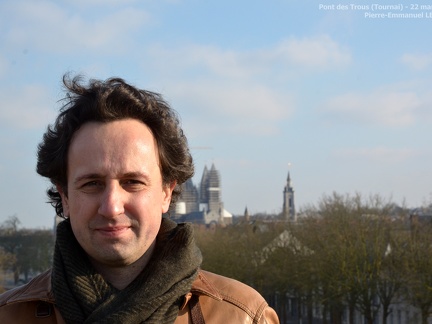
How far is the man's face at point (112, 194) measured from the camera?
8.58 feet

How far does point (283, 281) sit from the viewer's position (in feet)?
109

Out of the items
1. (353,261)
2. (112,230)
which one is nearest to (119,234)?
(112,230)

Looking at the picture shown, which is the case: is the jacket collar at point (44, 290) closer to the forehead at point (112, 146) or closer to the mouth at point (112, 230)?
the mouth at point (112, 230)

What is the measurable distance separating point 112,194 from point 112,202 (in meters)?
0.03

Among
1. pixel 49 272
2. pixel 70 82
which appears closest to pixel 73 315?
pixel 49 272

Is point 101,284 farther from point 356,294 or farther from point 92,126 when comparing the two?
point 356,294

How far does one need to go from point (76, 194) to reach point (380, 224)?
2720 cm

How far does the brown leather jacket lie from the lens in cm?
267

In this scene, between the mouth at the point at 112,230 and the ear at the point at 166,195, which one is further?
the ear at the point at 166,195

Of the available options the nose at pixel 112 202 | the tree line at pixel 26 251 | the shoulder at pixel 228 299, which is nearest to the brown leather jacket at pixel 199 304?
the shoulder at pixel 228 299

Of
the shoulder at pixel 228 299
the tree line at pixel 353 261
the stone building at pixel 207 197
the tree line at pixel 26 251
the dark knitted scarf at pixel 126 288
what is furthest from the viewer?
the stone building at pixel 207 197

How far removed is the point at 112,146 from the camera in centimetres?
266

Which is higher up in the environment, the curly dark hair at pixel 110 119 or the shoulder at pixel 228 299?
the curly dark hair at pixel 110 119

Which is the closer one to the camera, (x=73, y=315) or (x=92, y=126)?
(x=73, y=315)
